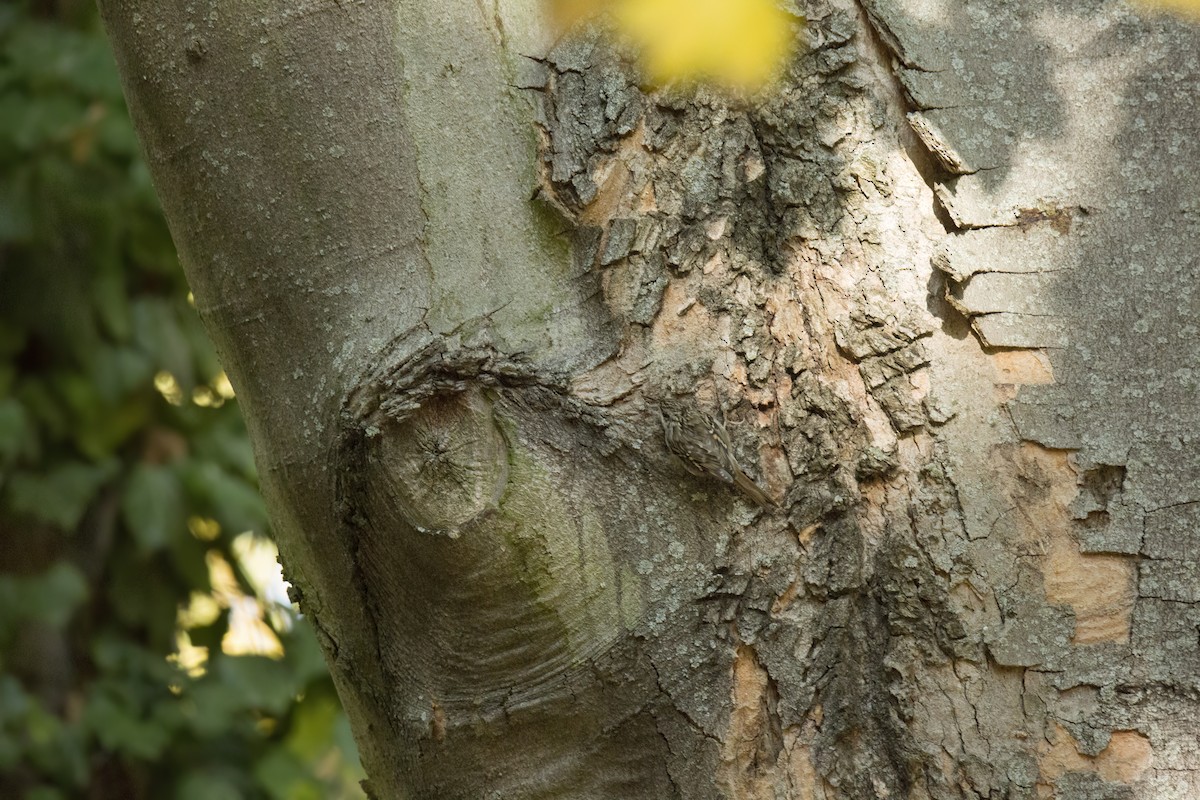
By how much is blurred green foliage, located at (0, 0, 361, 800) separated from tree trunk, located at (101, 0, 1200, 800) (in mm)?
1591

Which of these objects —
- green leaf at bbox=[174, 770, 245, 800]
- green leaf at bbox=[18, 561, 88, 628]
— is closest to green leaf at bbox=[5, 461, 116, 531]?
green leaf at bbox=[18, 561, 88, 628]

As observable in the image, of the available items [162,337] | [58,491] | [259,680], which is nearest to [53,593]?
[58,491]

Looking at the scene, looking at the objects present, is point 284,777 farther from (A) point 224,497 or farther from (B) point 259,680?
(A) point 224,497

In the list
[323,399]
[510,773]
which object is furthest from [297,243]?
[510,773]

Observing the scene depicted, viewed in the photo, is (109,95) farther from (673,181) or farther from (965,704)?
(965,704)

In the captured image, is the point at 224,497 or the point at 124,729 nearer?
the point at 124,729

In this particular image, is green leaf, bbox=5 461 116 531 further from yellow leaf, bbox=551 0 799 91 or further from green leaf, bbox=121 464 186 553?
yellow leaf, bbox=551 0 799 91

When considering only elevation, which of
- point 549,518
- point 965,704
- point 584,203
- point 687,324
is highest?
point 584,203

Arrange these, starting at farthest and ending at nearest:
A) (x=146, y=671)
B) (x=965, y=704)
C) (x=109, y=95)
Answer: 1. (x=146, y=671)
2. (x=109, y=95)
3. (x=965, y=704)

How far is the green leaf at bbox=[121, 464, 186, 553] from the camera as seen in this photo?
2.29 meters

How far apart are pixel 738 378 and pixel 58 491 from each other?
1972 millimetres

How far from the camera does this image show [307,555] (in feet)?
2.87

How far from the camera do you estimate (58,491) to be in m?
2.29

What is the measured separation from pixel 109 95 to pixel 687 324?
1.80 metres
